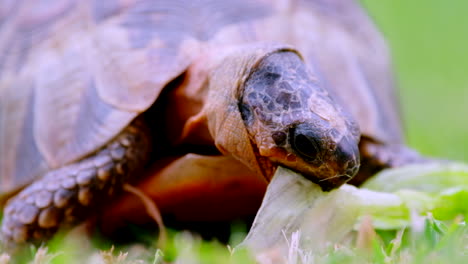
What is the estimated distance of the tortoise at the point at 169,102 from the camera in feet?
7.01

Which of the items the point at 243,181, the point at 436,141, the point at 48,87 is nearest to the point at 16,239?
the point at 48,87

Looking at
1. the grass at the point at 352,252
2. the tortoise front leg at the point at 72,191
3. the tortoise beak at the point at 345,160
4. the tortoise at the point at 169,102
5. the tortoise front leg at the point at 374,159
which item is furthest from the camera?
the tortoise front leg at the point at 374,159

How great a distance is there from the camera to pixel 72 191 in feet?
8.58

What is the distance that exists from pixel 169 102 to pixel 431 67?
702cm

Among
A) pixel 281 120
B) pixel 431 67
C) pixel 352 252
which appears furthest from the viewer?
pixel 431 67

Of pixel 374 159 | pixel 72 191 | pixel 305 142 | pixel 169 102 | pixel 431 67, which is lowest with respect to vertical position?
pixel 431 67

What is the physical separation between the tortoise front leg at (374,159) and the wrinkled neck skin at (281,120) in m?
0.81

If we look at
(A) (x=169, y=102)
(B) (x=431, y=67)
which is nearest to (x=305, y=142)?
(A) (x=169, y=102)

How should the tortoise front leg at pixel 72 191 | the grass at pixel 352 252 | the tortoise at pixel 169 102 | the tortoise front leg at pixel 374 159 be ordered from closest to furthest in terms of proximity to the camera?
the grass at pixel 352 252
the tortoise at pixel 169 102
the tortoise front leg at pixel 72 191
the tortoise front leg at pixel 374 159

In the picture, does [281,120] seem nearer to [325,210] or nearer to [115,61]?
Answer: [325,210]

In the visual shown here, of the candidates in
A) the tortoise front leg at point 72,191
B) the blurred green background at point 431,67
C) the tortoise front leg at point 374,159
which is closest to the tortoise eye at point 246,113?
the tortoise front leg at point 72,191

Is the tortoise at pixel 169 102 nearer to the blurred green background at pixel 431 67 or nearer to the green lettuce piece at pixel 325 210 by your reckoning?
the green lettuce piece at pixel 325 210

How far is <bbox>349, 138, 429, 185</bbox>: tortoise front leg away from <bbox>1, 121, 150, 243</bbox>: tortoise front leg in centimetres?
92

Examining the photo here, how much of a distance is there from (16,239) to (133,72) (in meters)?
0.73
